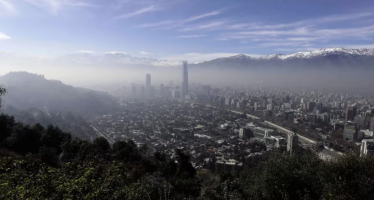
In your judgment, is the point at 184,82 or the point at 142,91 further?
the point at 184,82

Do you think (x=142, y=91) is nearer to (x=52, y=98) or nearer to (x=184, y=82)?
(x=184, y=82)

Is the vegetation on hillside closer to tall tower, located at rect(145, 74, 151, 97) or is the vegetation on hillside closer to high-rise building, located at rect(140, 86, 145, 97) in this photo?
high-rise building, located at rect(140, 86, 145, 97)

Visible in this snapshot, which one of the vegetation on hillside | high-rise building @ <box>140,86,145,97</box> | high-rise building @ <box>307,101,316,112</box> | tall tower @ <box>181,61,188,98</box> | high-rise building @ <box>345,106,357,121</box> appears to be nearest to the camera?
the vegetation on hillside

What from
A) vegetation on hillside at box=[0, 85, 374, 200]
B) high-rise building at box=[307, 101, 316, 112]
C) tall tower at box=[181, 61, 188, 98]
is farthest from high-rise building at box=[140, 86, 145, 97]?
vegetation on hillside at box=[0, 85, 374, 200]

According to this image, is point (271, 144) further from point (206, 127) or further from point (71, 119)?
point (71, 119)

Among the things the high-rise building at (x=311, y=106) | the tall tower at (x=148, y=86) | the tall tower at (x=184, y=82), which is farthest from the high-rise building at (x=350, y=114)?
the tall tower at (x=148, y=86)

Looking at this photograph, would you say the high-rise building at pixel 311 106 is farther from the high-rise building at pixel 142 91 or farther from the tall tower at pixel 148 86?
the high-rise building at pixel 142 91

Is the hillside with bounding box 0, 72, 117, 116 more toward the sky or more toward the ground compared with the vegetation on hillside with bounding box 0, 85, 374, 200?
more toward the ground

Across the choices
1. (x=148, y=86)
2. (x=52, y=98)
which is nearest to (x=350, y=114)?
(x=52, y=98)

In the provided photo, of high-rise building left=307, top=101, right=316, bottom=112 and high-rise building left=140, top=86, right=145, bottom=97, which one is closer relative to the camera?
high-rise building left=307, top=101, right=316, bottom=112
